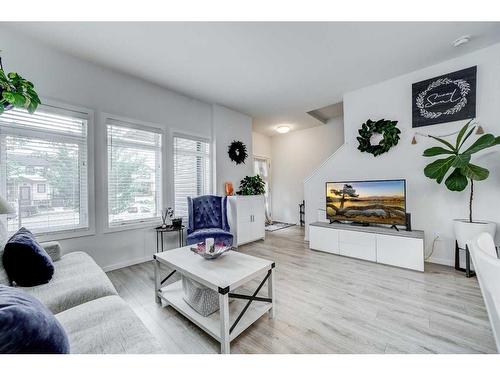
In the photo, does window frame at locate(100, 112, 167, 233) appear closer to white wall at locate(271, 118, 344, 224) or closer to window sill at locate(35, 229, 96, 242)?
window sill at locate(35, 229, 96, 242)

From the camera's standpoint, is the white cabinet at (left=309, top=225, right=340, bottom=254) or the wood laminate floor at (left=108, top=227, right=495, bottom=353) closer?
the wood laminate floor at (left=108, top=227, right=495, bottom=353)

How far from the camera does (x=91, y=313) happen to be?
1.18 m

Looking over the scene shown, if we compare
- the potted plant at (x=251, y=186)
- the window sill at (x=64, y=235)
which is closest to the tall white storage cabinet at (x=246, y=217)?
the potted plant at (x=251, y=186)

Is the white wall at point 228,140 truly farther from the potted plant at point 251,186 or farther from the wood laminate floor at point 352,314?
the wood laminate floor at point 352,314

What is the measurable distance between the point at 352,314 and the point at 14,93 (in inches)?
122

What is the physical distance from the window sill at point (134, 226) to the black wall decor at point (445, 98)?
167 inches

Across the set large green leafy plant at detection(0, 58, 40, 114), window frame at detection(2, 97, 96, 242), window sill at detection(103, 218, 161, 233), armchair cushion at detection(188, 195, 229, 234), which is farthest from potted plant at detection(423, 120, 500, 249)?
window frame at detection(2, 97, 96, 242)

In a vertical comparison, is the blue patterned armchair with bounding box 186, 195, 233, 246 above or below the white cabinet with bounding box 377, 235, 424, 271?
above

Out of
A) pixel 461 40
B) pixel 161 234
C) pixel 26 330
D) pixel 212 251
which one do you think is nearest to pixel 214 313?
pixel 212 251

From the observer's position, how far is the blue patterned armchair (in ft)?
10.4

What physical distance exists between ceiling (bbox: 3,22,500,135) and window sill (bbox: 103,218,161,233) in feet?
7.12

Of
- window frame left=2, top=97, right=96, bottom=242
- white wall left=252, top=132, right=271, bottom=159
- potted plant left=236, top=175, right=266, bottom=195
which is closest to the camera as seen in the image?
window frame left=2, top=97, right=96, bottom=242

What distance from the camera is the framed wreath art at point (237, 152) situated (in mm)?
4367
